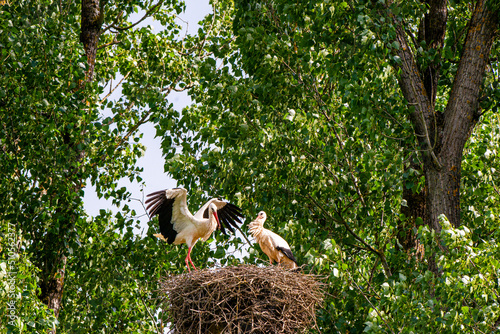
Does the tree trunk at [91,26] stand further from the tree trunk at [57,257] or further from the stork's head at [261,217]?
the stork's head at [261,217]

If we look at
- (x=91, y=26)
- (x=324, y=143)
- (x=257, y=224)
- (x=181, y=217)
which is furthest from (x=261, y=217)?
(x=91, y=26)

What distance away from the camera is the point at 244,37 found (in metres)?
10.3

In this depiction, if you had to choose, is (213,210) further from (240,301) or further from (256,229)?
(240,301)

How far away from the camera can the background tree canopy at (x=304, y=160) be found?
9.27m

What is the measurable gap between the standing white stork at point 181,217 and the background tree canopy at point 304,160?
2.49 feet

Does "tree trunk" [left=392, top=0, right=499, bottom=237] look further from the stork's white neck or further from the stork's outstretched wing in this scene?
the stork's outstretched wing

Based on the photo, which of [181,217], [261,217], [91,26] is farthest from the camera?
[91,26]

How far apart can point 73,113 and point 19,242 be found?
2.10 m

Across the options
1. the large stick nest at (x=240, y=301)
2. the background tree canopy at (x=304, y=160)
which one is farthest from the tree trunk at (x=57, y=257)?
the large stick nest at (x=240, y=301)

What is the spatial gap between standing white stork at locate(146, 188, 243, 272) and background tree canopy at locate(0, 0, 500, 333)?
0.76m

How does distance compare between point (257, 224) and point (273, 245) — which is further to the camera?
point (257, 224)

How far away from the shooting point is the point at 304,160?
9.70 metres

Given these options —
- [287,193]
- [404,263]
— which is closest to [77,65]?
[287,193]

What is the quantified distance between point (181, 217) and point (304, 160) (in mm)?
1678
